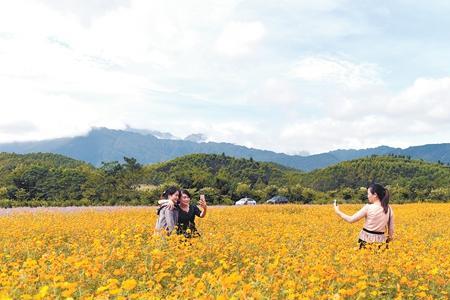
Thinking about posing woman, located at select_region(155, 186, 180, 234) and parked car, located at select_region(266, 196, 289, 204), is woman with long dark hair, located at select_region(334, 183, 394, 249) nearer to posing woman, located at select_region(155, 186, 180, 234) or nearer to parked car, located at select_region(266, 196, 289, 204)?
posing woman, located at select_region(155, 186, 180, 234)

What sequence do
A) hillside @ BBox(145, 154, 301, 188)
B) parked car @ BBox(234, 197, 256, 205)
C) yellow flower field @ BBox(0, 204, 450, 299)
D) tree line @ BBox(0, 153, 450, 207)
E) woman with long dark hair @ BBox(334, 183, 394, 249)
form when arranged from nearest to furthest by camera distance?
yellow flower field @ BBox(0, 204, 450, 299), woman with long dark hair @ BBox(334, 183, 394, 249), tree line @ BBox(0, 153, 450, 207), parked car @ BBox(234, 197, 256, 205), hillside @ BBox(145, 154, 301, 188)

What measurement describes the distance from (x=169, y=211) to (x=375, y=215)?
3.75 metres

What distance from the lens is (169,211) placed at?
9.37 meters

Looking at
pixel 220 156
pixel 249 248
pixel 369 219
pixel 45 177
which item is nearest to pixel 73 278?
pixel 249 248

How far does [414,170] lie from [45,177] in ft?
212

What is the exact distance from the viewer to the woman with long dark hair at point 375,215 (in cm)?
866

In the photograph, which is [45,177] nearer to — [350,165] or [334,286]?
[334,286]

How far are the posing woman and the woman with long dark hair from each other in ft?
9.83

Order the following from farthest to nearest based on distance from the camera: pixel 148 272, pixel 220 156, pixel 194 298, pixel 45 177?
pixel 220 156
pixel 45 177
pixel 148 272
pixel 194 298

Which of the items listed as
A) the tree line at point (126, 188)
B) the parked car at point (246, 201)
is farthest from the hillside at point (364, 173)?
the parked car at point (246, 201)

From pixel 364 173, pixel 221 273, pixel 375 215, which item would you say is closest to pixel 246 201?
pixel 375 215

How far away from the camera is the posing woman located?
934 cm

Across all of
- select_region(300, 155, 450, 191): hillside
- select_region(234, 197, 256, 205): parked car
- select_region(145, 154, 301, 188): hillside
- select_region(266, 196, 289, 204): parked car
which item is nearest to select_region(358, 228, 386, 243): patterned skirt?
select_region(234, 197, 256, 205): parked car

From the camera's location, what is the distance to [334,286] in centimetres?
545
